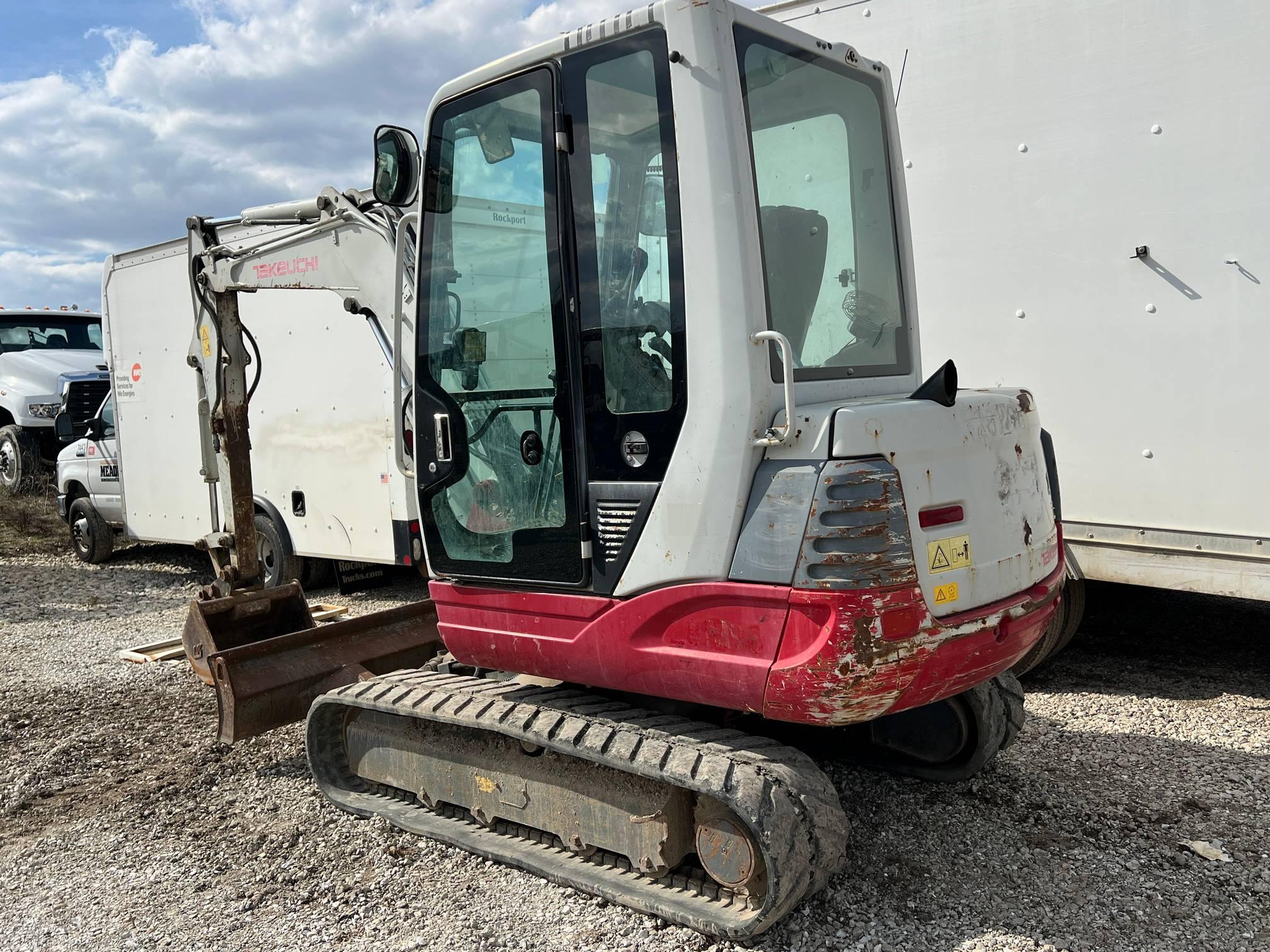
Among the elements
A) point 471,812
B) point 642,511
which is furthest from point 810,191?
point 471,812

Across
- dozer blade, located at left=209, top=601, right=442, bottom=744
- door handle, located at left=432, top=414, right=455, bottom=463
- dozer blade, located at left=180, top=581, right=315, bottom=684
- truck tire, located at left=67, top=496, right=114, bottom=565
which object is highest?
door handle, located at left=432, top=414, right=455, bottom=463

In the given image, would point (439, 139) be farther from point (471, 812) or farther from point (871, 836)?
point (871, 836)

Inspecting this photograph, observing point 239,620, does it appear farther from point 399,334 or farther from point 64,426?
point 64,426

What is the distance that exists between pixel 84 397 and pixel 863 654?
13.0m

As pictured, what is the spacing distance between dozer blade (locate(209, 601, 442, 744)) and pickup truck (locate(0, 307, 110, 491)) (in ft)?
29.8

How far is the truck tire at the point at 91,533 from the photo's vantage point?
1137 cm

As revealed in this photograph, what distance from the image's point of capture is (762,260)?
10.2 ft

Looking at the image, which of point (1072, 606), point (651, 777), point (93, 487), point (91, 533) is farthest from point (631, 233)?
point (91, 533)

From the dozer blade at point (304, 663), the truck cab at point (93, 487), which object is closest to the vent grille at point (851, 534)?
the dozer blade at point (304, 663)

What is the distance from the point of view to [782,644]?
3.00 m

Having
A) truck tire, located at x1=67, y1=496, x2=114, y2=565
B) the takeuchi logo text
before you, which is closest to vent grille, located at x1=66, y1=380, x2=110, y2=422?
truck tire, located at x1=67, y1=496, x2=114, y2=565

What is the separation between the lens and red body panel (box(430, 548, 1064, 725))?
292 centimetres

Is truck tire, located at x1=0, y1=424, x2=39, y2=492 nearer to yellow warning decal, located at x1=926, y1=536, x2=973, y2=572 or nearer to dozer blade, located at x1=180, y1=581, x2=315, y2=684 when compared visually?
dozer blade, located at x1=180, y1=581, x2=315, y2=684

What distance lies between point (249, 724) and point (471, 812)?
3.98 ft
